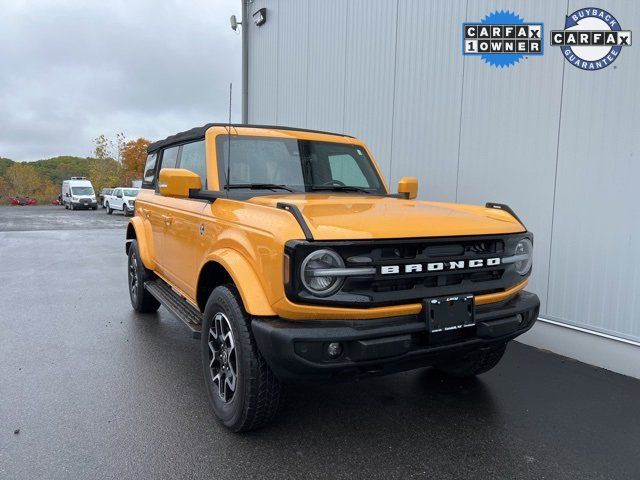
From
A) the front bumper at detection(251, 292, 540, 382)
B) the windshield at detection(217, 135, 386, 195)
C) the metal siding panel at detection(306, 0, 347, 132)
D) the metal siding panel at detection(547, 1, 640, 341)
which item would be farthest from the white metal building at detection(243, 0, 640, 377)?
the front bumper at detection(251, 292, 540, 382)

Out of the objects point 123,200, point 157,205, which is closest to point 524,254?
point 157,205

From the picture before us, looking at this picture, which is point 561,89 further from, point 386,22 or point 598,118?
point 386,22

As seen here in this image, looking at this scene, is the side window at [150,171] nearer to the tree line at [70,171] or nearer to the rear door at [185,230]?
the rear door at [185,230]

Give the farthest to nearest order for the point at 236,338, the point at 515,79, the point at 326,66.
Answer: the point at 326,66
the point at 515,79
the point at 236,338

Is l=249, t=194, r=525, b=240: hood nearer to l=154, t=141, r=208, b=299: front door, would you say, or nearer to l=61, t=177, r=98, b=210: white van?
l=154, t=141, r=208, b=299: front door

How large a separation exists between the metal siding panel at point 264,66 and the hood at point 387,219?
286 inches

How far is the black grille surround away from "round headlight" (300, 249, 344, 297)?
3 centimetres

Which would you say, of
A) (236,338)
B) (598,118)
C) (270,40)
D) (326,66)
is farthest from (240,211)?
(270,40)

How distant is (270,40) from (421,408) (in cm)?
894

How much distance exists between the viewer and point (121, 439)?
2869 millimetres

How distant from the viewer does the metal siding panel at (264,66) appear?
33.0ft

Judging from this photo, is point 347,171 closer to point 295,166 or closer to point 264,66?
point 295,166

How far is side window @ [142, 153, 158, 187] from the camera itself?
220 inches

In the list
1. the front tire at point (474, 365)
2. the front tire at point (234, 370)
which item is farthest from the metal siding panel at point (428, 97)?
the front tire at point (234, 370)
